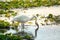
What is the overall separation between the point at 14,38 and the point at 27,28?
2.48 feet

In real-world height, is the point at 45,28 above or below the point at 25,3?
below

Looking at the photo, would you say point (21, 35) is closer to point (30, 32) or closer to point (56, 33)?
point (30, 32)

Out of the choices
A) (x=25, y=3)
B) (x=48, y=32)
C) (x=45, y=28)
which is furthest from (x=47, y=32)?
(x=25, y=3)

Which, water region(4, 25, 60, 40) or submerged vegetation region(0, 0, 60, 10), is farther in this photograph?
submerged vegetation region(0, 0, 60, 10)

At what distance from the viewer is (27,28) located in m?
6.21

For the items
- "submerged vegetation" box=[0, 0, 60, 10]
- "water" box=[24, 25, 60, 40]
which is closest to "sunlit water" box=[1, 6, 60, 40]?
"water" box=[24, 25, 60, 40]

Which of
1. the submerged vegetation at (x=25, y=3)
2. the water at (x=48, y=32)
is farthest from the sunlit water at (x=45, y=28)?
the submerged vegetation at (x=25, y=3)

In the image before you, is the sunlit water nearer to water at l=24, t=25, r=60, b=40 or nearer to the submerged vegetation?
water at l=24, t=25, r=60, b=40

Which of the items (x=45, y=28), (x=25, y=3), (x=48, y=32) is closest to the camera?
(x=48, y=32)

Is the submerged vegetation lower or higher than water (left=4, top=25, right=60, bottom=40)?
higher

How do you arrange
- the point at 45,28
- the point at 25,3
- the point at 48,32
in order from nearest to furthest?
the point at 48,32 < the point at 45,28 < the point at 25,3

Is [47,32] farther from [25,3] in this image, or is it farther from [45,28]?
[25,3]

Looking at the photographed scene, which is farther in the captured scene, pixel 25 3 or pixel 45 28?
pixel 25 3

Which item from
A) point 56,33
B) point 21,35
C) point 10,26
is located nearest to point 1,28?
point 10,26
